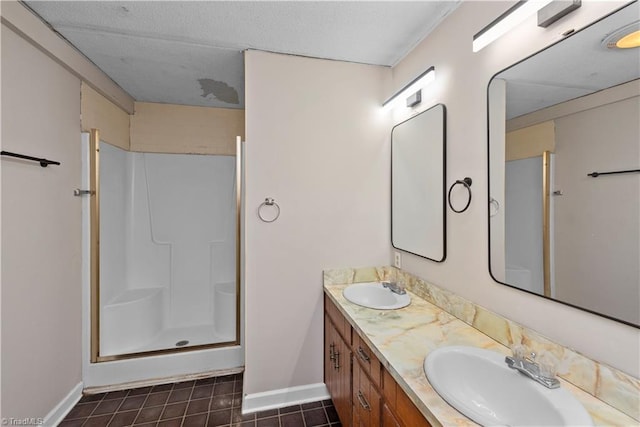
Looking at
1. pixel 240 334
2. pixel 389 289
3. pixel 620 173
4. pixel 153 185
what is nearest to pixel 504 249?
pixel 620 173

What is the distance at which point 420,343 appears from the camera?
3.83ft

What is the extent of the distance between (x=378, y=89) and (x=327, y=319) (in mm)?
1717

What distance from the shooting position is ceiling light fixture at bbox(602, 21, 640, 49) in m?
0.79

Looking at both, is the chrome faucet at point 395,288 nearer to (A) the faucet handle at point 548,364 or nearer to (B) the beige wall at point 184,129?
(A) the faucet handle at point 548,364

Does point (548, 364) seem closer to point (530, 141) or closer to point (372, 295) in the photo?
point (530, 141)

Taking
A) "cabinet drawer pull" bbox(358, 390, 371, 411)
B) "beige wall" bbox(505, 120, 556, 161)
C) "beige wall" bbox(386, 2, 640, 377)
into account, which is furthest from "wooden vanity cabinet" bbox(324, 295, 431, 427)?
"beige wall" bbox(505, 120, 556, 161)

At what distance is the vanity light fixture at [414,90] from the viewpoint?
1584mm

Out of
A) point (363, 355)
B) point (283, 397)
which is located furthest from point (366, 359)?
point (283, 397)

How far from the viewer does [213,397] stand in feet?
6.56

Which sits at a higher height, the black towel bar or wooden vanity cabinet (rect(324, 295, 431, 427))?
the black towel bar

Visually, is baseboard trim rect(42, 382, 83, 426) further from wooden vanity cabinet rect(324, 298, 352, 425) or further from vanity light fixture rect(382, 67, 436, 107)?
vanity light fixture rect(382, 67, 436, 107)

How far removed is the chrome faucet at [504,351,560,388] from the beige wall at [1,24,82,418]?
7.64 feet

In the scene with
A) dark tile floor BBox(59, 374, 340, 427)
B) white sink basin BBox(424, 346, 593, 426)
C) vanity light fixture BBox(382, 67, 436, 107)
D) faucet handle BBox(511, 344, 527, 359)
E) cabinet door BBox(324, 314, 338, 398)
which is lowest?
dark tile floor BBox(59, 374, 340, 427)

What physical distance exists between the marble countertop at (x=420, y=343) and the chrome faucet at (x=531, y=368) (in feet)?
0.23
